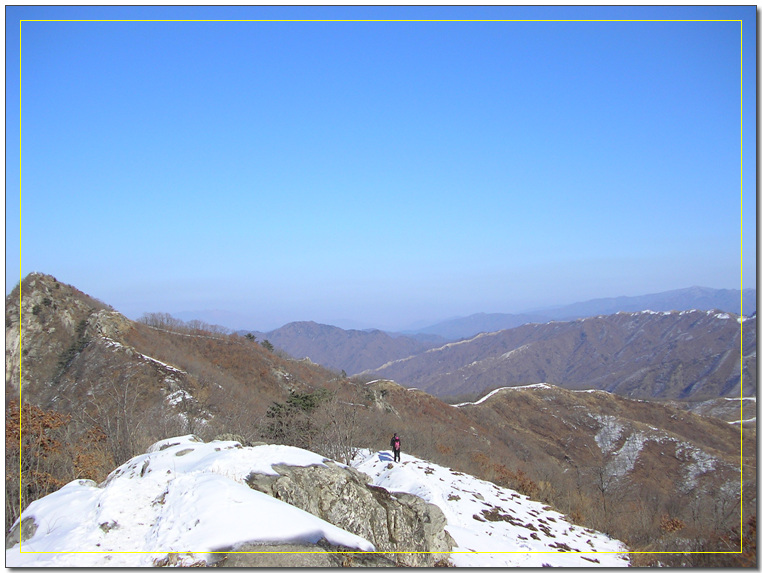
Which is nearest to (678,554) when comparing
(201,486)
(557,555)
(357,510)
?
(557,555)

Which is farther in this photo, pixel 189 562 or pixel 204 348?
pixel 204 348

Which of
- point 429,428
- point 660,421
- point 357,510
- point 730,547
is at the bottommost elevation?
point 660,421

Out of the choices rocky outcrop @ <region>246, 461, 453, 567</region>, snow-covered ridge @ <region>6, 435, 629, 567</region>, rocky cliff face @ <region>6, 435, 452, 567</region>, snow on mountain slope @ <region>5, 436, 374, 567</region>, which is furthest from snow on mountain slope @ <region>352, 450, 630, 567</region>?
snow on mountain slope @ <region>5, 436, 374, 567</region>

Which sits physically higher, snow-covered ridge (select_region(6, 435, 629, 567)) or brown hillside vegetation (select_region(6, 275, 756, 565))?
snow-covered ridge (select_region(6, 435, 629, 567))

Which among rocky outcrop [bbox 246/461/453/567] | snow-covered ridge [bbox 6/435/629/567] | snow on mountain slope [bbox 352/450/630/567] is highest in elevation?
snow-covered ridge [bbox 6/435/629/567]

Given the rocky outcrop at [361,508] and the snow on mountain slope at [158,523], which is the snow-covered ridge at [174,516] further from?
the rocky outcrop at [361,508]

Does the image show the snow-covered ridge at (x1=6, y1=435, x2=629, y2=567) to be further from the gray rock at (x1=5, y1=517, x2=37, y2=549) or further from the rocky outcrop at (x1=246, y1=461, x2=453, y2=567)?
the rocky outcrop at (x1=246, y1=461, x2=453, y2=567)

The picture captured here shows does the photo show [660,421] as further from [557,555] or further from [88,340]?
[88,340]

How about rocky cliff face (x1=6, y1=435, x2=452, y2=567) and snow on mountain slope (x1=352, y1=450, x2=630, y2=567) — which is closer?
rocky cliff face (x1=6, y1=435, x2=452, y2=567)
